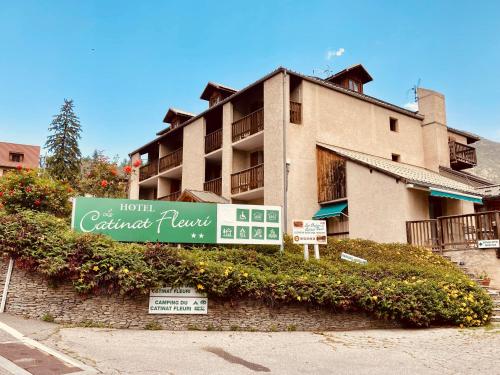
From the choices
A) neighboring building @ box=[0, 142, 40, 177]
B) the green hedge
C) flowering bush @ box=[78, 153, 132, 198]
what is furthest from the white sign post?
neighboring building @ box=[0, 142, 40, 177]

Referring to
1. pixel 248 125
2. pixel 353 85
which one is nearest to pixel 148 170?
pixel 248 125

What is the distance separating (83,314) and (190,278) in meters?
2.35

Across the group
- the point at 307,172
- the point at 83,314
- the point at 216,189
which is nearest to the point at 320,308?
the point at 83,314

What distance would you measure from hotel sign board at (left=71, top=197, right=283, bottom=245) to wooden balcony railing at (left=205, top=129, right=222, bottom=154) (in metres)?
13.4

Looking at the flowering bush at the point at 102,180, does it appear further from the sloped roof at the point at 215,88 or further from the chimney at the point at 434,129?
the chimney at the point at 434,129

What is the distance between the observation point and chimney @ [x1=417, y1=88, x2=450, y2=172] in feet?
82.5

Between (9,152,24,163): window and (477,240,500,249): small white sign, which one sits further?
(9,152,24,163): window

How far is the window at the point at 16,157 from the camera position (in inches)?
2315

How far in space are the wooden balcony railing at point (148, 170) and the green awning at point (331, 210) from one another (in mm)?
15408

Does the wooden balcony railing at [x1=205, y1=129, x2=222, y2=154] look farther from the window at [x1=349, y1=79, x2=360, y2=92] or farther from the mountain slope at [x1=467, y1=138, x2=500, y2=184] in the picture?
the mountain slope at [x1=467, y1=138, x2=500, y2=184]

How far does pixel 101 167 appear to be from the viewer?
2486 cm

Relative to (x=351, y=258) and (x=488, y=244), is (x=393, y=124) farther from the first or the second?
(x=351, y=258)

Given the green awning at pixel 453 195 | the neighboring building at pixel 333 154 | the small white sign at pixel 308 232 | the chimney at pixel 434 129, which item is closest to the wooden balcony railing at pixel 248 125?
the neighboring building at pixel 333 154

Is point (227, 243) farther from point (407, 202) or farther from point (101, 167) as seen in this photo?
point (101, 167)
